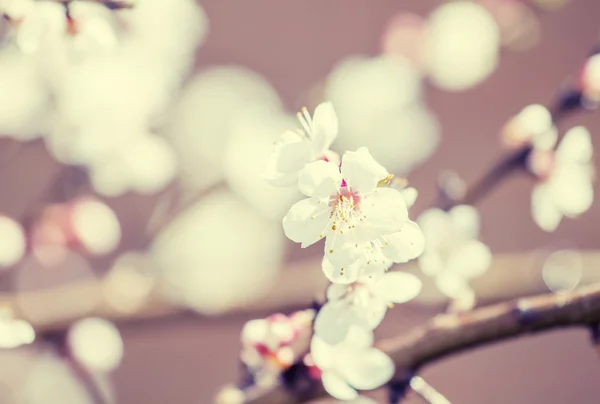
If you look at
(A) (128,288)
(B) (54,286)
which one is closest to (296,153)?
(A) (128,288)

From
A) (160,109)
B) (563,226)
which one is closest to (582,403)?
(563,226)

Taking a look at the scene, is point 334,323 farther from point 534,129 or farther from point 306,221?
point 534,129

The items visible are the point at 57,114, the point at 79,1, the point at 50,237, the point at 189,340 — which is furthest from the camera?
the point at 189,340

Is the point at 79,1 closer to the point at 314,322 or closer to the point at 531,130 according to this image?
the point at 314,322

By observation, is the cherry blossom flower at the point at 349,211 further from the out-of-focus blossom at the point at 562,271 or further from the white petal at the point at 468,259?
the out-of-focus blossom at the point at 562,271

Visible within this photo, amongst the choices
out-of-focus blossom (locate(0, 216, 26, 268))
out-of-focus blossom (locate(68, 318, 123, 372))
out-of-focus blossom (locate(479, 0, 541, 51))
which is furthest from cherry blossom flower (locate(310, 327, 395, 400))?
out-of-focus blossom (locate(479, 0, 541, 51))
